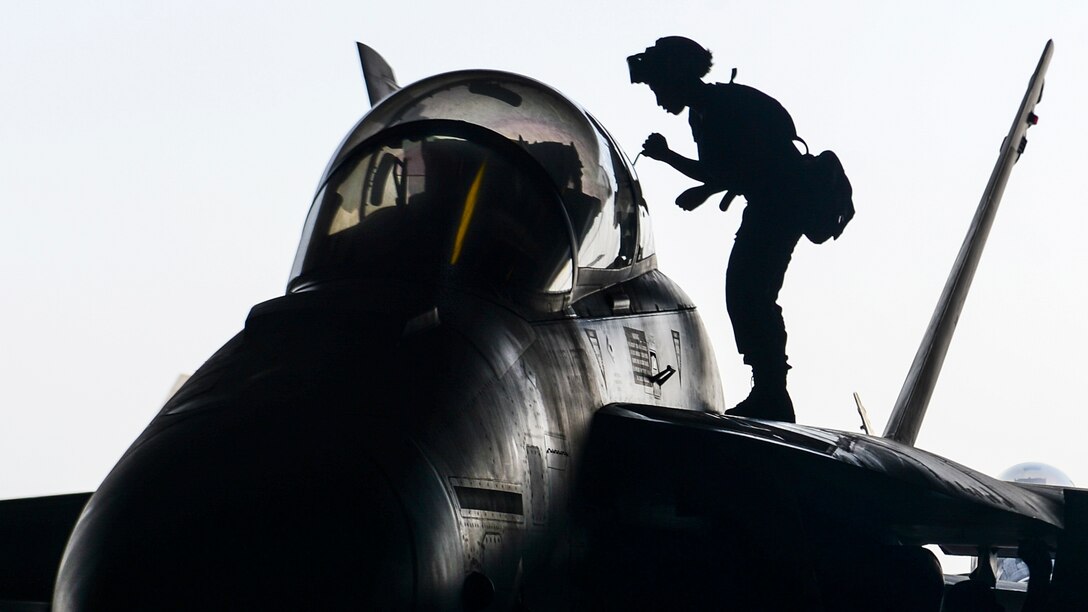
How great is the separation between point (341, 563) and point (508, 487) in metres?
0.80

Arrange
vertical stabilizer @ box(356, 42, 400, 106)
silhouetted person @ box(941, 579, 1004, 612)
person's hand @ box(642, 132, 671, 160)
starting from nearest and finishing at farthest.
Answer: silhouetted person @ box(941, 579, 1004, 612)
person's hand @ box(642, 132, 671, 160)
vertical stabilizer @ box(356, 42, 400, 106)

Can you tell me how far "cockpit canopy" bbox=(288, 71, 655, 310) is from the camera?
14.4 feet

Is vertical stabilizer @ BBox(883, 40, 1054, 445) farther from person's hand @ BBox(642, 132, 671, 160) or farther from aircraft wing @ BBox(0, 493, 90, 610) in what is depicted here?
aircraft wing @ BBox(0, 493, 90, 610)

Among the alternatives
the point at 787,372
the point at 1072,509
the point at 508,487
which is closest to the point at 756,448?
the point at 508,487

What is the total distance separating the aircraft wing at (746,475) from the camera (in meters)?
4.49

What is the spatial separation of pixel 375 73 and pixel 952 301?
487 cm

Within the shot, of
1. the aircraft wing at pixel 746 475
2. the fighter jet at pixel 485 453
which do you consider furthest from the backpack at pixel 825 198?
the aircraft wing at pixel 746 475

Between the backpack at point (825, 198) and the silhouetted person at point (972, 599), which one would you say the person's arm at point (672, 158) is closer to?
the backpack at point (825, 198)

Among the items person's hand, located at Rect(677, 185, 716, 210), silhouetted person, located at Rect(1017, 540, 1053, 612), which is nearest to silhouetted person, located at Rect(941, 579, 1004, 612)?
silhouetted person, located at Rect(1017, 540, 1053, 612)

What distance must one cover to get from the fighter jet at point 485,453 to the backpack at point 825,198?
4.23 ft

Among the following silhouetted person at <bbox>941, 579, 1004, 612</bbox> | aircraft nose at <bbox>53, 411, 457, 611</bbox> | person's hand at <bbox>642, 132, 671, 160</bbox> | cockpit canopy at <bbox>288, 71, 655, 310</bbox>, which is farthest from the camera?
person's hand at <bbox>642, 132, 671, 160</bbox>

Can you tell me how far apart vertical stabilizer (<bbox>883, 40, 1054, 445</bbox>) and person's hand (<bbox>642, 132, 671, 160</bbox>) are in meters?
3.34

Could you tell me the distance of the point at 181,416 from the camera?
11.0ft

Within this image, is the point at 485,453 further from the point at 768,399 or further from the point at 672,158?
the point at 672,158
